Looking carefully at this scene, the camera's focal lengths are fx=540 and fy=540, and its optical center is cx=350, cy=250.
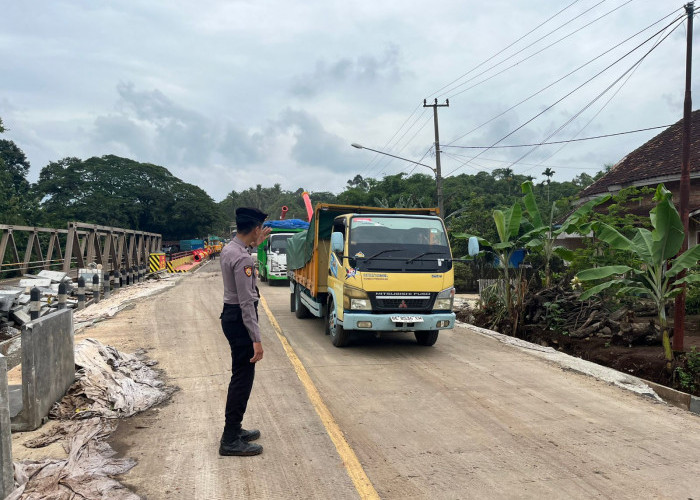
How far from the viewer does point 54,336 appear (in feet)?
18.9

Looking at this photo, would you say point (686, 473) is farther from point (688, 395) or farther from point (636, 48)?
point (636, 48)

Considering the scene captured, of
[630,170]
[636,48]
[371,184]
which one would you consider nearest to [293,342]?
[636,48]

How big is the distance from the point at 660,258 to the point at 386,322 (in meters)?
4.09

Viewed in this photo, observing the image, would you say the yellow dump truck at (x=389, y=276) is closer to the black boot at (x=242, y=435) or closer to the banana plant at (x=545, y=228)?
the banana plant at (x=545, y=228)

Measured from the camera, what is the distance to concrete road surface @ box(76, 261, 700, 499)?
4117 millimetres

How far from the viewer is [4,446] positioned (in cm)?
379

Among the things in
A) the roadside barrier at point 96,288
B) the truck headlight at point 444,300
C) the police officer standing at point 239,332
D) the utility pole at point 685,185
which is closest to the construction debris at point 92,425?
the police officer standing at point 239,332

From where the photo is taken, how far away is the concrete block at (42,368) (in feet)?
16.8

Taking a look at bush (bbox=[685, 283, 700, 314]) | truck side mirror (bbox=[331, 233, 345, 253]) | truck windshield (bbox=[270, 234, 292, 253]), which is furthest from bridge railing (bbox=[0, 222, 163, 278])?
bush (bbox=[685, 283, 700, 314])

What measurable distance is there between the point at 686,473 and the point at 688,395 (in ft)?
8.71

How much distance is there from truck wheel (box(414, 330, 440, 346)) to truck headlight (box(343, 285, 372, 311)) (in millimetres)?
1519

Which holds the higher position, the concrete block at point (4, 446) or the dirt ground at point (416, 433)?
the concrete block at point (4, 446)

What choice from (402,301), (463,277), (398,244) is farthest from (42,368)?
(463,277)

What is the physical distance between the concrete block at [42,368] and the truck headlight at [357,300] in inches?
157
